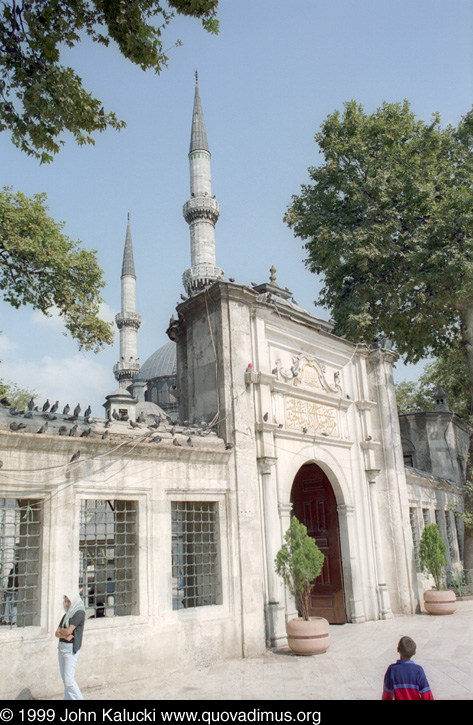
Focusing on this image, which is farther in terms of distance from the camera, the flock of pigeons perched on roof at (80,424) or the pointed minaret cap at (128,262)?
the pointed minaret cap at (128,262)

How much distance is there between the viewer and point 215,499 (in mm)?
9805

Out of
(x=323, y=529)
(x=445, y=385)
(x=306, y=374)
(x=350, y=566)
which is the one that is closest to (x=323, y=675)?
(x=350, y=566)

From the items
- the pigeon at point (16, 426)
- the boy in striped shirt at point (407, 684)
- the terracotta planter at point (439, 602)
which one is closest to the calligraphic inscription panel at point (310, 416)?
the terracotta planter at point (439, 602)

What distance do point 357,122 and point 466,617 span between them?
581 inches

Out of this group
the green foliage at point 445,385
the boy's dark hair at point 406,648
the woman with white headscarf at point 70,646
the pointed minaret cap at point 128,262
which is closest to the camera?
the boy's dark hair at point 406,648

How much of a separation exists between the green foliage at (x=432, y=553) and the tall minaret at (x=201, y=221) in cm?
2610

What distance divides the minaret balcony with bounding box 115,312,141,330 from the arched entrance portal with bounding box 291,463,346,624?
38442mm

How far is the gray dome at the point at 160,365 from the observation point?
5119cm

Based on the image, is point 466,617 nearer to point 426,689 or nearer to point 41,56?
point 426,689

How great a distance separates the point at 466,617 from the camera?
13133 mm

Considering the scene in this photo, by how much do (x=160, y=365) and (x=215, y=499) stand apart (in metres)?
43.0

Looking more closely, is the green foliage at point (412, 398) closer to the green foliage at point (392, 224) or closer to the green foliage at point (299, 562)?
the green foliage at point (392, 224)

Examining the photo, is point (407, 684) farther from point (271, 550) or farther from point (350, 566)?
point (350, 566)

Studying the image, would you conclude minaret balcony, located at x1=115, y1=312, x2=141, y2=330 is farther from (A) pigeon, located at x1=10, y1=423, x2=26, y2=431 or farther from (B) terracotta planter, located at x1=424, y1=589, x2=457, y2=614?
(A) pigeon, located at x1=10, y1=423, x2=26, y2=431
